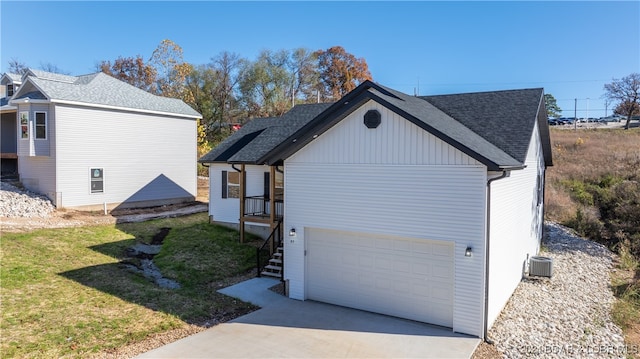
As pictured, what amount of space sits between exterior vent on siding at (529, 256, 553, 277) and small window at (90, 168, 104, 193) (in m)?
20.2

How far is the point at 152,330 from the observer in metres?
8.60

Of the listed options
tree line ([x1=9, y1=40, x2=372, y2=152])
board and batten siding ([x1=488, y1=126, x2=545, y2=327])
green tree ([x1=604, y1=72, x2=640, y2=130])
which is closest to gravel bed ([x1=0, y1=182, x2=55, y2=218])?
board and batten siding ([x1=488, y1=126, x2=545, y2=327])

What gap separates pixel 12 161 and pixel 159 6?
52.9 feet

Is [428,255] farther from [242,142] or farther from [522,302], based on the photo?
[242,142]

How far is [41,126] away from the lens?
64.9 feet

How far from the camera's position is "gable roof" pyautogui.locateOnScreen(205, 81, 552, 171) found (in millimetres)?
8938

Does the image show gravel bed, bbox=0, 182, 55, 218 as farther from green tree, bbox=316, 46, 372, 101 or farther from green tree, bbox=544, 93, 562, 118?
green tree, bbox=544, 93, 562, 118

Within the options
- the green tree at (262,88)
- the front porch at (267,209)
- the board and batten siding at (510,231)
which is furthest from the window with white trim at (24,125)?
the green tree at (262,88)

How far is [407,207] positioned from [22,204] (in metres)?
18.2

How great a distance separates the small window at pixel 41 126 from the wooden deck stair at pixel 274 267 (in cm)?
1413

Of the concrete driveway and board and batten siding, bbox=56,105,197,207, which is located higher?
board and batten siding, bbox=56,105,197,207

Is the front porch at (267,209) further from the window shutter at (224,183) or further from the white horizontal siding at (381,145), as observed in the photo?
the white horizontal siding at (381,145)

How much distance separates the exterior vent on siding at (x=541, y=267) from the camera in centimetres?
1252

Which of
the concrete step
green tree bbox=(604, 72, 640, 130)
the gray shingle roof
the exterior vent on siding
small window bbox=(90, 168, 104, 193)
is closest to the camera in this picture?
the gray shingle roof
